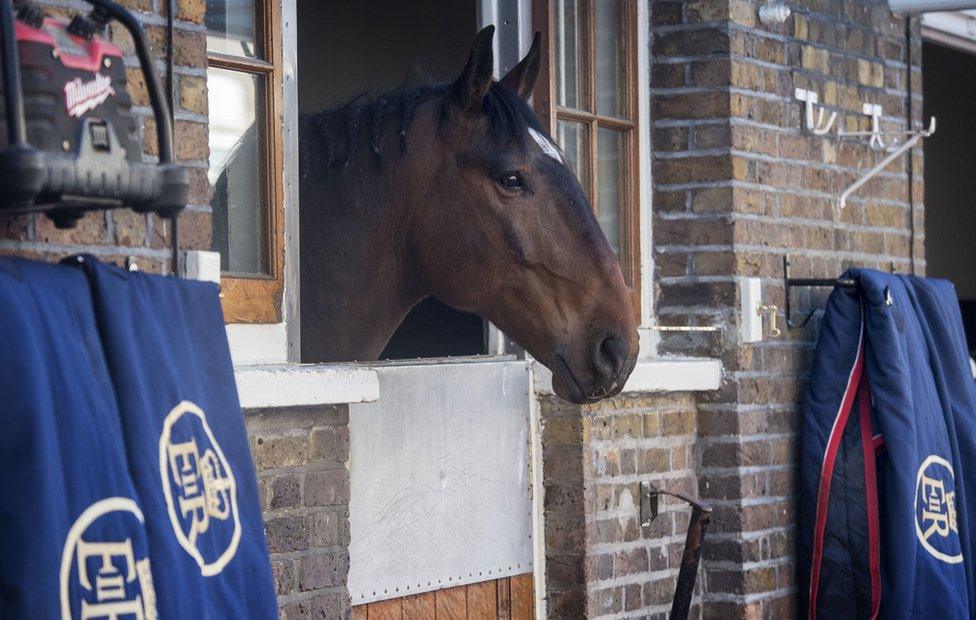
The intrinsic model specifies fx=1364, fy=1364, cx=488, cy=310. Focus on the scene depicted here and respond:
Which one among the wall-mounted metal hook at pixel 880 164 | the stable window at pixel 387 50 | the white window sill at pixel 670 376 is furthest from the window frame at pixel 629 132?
the wall-mounted metal hook at pixel 880 164

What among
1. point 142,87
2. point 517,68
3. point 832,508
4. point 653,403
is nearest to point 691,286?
point 653,403

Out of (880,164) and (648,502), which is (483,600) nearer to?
(648,502)

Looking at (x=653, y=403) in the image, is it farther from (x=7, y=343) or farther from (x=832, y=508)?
(x=7, y=343)

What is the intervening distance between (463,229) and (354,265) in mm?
385

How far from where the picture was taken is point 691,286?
4.10m

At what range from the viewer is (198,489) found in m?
2.16

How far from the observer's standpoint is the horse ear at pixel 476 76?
2967mm

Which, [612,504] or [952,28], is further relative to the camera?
[952,28]

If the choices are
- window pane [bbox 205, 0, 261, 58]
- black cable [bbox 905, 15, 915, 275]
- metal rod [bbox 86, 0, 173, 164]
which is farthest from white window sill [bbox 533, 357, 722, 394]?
metal rod [bbox 86, 0, 173, 164]

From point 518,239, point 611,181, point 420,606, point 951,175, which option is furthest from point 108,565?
point 951,175

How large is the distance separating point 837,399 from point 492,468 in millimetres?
1267

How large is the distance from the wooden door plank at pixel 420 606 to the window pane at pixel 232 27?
1.32 metres

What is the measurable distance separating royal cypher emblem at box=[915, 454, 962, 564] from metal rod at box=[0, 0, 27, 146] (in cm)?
305

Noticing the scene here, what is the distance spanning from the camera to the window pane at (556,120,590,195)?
3.88 m
